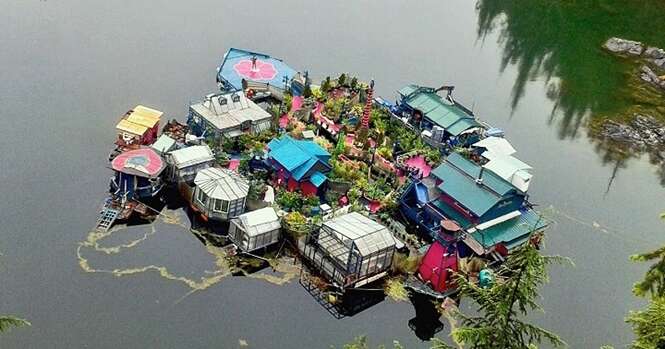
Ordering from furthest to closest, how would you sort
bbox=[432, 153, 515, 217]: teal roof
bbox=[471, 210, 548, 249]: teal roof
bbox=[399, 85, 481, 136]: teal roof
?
bbox=[399, 85, 481, 136]: teal roof
bbox=[432, 153, 515, 217]: teal roof
bbox=[471, 210, 548, 249]: teal roof

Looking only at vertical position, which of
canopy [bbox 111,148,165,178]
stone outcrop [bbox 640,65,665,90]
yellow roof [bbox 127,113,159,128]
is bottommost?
canopy [bbox 111,148,165,178]

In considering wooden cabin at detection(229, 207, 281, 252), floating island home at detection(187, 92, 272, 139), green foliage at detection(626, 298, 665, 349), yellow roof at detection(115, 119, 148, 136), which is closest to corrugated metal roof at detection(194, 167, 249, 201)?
wooden cabin at detection(229, 207, 281, 252)

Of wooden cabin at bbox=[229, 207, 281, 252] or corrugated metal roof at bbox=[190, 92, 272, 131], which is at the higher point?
corrugated metal roof at bbox=[190, 92, 272, 131]

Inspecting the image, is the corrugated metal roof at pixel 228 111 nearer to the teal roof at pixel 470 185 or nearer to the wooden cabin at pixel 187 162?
the wooden cabin at pixel 187 162

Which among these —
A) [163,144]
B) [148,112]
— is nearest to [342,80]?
[148,112]

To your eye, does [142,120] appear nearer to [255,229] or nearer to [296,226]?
[255,229]

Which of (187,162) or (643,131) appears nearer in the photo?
(187,162)

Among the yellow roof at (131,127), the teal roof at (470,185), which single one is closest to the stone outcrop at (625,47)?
the teal roof at (470,185)

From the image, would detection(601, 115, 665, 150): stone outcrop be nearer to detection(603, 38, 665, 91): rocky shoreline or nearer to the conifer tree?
detection(603, 38, 665, 91): rocky shoreline

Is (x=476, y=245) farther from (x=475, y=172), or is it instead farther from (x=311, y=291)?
(x=311, y=291)
